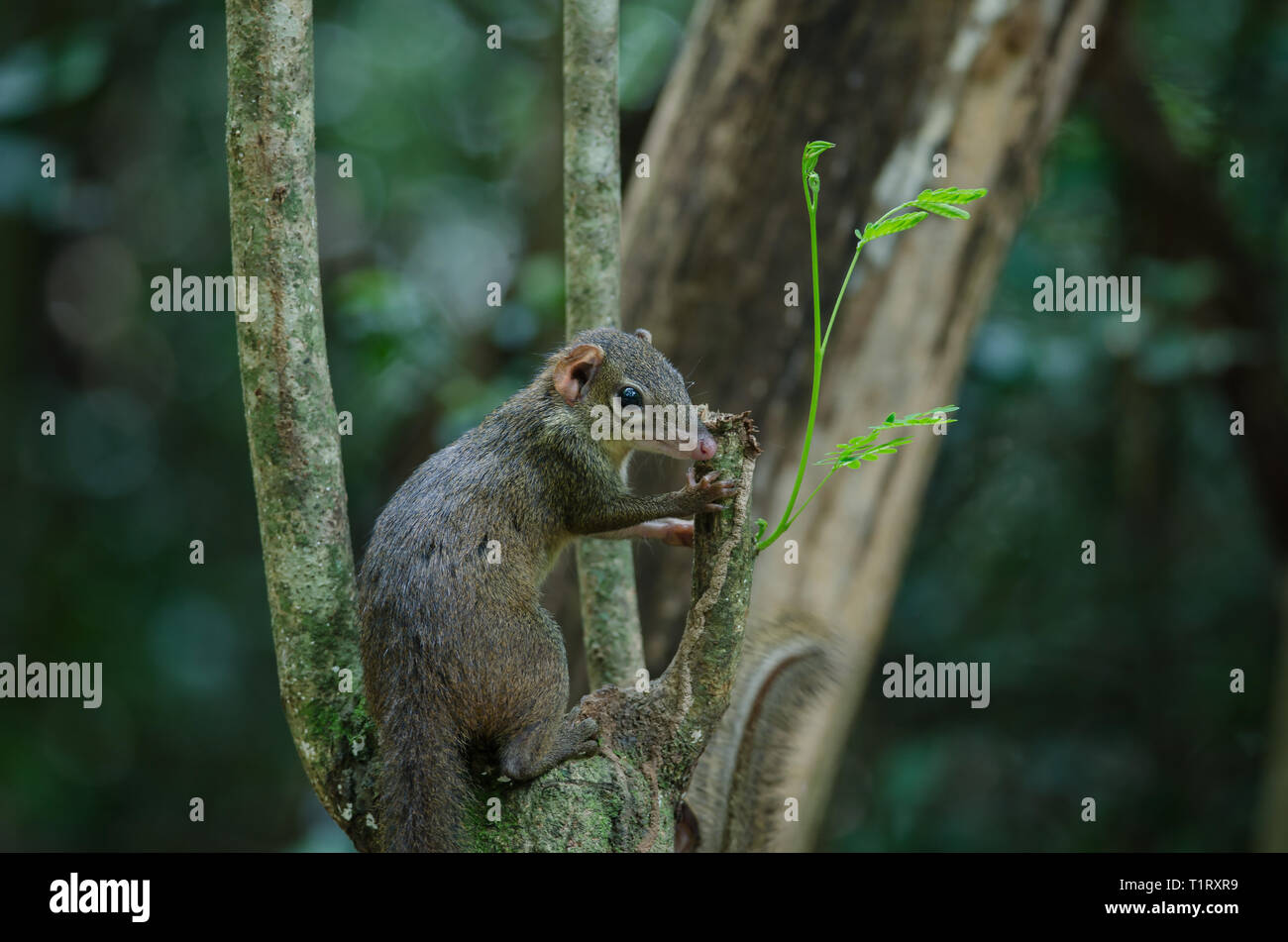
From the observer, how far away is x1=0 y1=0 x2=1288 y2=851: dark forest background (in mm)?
7934

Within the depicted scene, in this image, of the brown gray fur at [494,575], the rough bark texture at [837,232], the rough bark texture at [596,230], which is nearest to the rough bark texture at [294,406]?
the brown gray fur at [494,575]

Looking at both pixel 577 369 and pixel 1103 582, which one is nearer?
pixel 577 369

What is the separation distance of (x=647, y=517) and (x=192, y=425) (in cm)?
736

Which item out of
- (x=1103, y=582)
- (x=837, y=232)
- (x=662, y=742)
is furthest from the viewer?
Answer: (x=1103, y=582)

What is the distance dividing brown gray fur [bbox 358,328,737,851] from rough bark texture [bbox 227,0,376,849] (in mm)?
138

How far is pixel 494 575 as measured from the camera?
339 cm

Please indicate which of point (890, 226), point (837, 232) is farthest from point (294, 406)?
point (837, 232)

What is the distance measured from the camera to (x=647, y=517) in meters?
3.59

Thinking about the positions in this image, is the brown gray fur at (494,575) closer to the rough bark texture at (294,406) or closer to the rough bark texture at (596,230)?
the rough bark texture at (294,406)

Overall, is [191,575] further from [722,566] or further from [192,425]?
[722,566]

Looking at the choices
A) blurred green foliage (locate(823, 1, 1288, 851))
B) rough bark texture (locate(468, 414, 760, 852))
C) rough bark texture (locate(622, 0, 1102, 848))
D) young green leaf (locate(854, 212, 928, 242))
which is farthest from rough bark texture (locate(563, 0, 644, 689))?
blurred green foliage (locate(823, 1, 1288, 851))

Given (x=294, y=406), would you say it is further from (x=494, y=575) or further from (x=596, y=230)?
(x=596, y=230)

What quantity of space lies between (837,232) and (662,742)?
10.3ft
